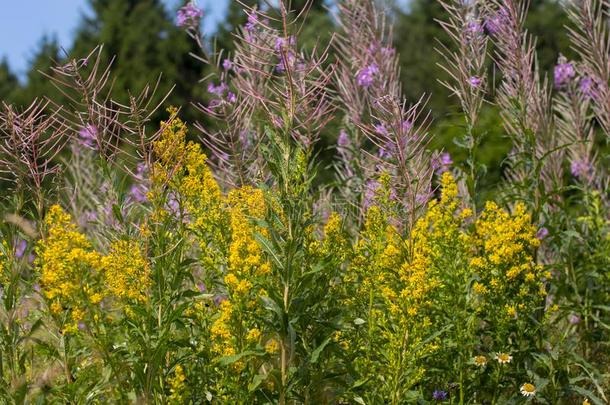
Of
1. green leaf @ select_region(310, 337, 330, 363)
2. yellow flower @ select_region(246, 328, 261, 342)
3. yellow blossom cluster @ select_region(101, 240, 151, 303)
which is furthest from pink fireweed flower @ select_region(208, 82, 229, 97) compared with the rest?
green leaf @ select_region(310, 337, 330, 363)

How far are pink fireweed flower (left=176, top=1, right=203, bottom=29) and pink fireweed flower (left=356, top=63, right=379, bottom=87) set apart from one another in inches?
48.6

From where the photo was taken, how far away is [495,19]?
5.86m

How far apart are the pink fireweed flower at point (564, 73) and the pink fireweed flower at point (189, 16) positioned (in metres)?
2.83

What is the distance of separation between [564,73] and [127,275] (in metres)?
4.52

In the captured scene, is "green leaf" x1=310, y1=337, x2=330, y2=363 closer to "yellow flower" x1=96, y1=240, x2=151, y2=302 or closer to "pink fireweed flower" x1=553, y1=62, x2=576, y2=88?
"yellow flower" x1=96, y1=240, x2=151, y2=302

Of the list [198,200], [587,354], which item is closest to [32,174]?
[198,200]

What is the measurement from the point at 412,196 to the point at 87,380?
172 cm

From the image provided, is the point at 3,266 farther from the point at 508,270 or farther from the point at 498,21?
the point at 498,21

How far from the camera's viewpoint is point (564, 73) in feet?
24.0

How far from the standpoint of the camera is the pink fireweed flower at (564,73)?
7.26 m

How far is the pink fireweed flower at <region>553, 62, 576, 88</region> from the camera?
7262 millimetres

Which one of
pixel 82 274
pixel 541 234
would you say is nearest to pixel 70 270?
pixel 82 274

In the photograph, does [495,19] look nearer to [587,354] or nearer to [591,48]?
[591,48]

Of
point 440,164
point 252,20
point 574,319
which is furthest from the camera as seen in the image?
point 574,319
